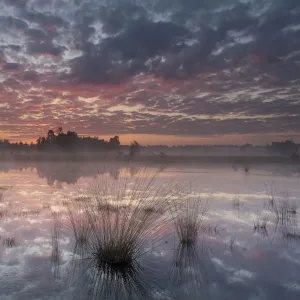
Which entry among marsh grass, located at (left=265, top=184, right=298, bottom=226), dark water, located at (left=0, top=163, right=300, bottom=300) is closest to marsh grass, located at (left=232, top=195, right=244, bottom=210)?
marsh grass, located at (left=265, top=184, right=298, bottom=226)

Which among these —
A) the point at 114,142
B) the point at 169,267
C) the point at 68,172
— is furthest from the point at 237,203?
the point at 114,142

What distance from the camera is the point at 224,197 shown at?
16.5m

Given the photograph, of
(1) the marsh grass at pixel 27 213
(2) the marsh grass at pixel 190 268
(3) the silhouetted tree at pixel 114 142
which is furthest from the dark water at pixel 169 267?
(3) the silhouetted tree at pixel 114 142

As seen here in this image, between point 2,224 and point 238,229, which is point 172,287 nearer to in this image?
point 238,229

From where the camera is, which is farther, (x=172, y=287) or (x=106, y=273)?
(x=106, y=273)

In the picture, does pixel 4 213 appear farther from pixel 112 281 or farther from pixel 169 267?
pixel 169 267

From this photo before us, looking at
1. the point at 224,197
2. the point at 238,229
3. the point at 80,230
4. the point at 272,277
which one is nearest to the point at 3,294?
the point at 80,230

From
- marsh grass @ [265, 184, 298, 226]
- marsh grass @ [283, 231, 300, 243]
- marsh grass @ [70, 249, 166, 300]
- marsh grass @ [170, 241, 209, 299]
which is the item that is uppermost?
marsh grass @ [70, 249, 166, 300]

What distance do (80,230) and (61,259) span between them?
166 cm

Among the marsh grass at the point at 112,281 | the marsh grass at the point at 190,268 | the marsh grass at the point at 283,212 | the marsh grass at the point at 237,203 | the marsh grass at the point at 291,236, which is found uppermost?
the marsh grass at the point at 112,281

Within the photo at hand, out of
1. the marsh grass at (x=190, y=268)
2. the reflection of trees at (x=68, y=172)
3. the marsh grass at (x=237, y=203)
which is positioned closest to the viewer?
the marsh grass at (x=190, y=268)

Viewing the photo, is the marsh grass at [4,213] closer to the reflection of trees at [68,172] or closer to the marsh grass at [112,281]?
the reflection of trees at [68,172]

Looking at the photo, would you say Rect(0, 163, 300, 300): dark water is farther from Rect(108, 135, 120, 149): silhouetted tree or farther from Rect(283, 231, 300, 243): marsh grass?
Rect(108, 135, 120, 149): silhouetted tree

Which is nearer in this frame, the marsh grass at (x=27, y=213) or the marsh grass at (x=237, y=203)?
the marsh grass at (x=27, y=213)
